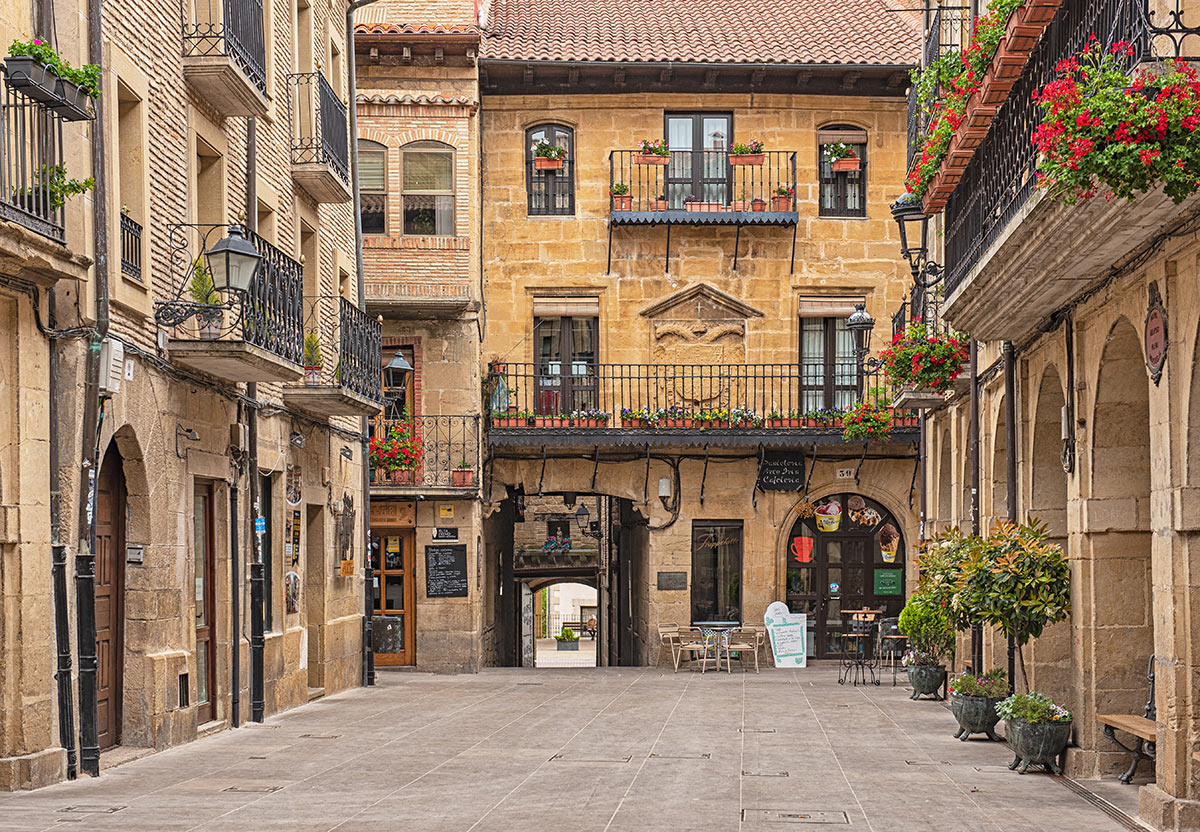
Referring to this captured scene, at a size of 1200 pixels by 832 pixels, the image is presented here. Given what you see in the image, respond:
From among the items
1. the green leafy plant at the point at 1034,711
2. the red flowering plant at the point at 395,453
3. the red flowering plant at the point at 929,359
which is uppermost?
the red flowering plant at the point at 929,359

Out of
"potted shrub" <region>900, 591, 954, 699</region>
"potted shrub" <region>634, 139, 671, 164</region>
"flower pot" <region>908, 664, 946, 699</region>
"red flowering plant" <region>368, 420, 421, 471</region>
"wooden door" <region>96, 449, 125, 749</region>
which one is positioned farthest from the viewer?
"potted shrub" <region>634, 139, 671, 164</region>

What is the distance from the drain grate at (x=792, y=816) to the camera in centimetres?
973

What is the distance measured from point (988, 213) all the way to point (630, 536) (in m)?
18.7

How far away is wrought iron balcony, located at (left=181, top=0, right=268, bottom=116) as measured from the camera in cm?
1423

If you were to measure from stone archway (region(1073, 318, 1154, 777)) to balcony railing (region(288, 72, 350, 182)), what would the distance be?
10206 millimetres

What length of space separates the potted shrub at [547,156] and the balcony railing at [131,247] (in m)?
13.9

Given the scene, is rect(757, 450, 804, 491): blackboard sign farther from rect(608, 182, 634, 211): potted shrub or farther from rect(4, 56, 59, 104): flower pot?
rect(4, 56, 59, 104): flower pot

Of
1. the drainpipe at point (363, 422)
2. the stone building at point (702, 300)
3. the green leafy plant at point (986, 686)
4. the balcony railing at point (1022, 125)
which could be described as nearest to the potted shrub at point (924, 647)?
the green leafy plant at point (986, 686)

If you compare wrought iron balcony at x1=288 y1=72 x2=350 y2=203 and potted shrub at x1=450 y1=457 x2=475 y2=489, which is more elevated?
wrought iron balcony at x1=288 y1=72 x2=350 y2=203

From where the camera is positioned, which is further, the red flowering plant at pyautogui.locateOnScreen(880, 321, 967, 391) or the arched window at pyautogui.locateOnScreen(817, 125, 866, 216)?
the arched window at pyautogui.locateOnScreen(817, 125, 866, 216)

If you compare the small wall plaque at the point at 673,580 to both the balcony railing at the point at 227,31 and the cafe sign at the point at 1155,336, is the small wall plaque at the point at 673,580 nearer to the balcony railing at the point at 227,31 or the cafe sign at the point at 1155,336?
the balcony railing at the point at 227,31

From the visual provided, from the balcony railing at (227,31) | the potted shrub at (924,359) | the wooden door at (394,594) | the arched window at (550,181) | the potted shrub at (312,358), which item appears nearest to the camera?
the balcony railing at (227,31)

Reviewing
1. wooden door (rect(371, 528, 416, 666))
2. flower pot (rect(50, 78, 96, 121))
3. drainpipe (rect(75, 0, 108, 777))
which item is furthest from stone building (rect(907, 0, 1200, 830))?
wooden door (rect(371, 528, 416, 666))

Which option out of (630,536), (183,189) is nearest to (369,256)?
(630,536)
